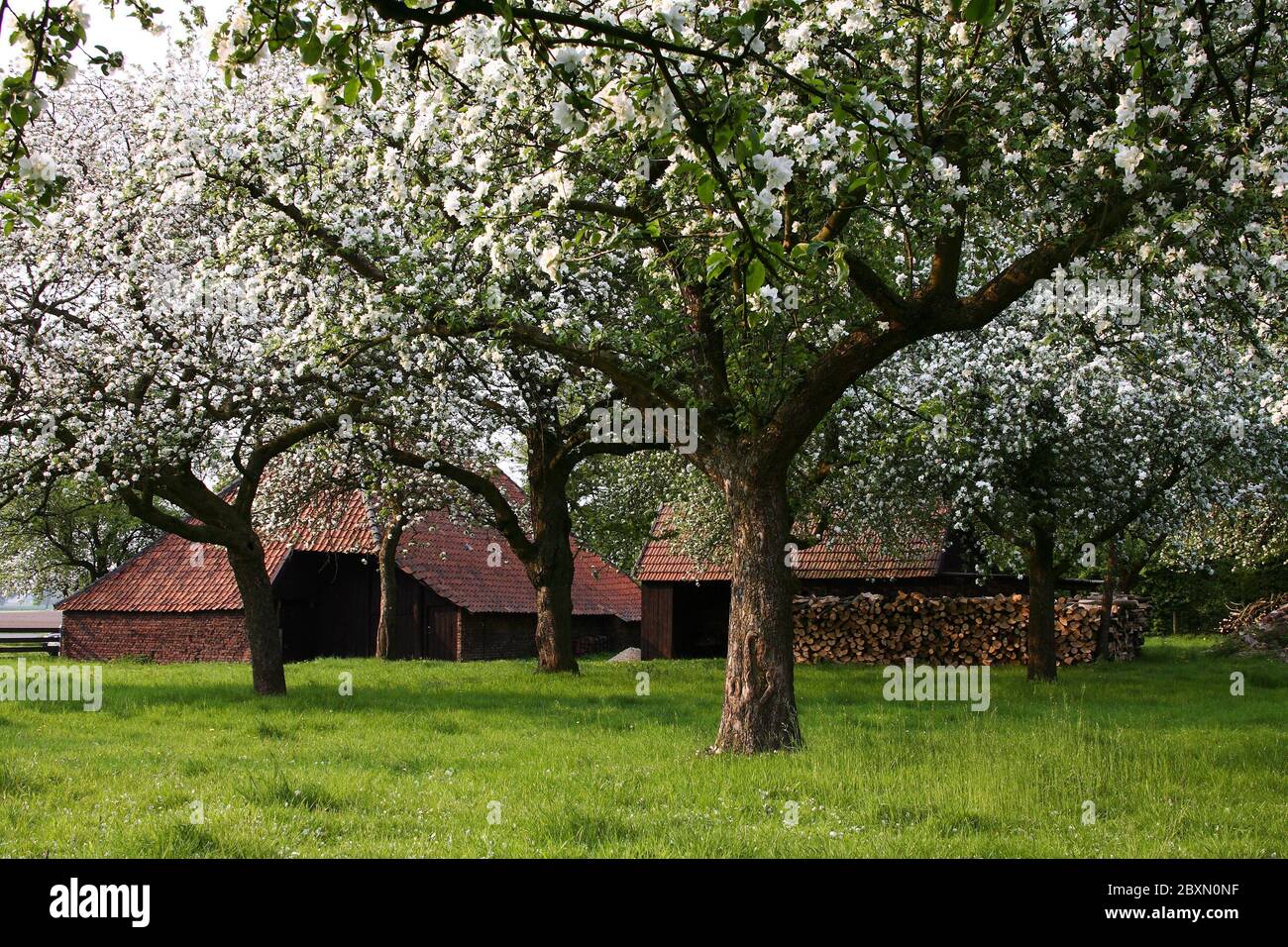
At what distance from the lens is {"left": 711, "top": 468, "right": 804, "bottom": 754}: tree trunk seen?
1062 centimetres

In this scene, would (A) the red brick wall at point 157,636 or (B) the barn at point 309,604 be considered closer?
(A) the red brick wall at point 157,636

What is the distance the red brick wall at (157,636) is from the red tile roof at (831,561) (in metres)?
12.5

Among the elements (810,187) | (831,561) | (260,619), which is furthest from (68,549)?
(810,187)

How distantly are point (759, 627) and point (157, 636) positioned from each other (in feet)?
86.8

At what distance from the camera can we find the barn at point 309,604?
31.2 metres

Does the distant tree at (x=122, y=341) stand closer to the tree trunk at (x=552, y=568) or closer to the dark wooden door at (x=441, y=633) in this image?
the tree trunk at (x=552, y=568)

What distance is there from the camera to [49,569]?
51.9m

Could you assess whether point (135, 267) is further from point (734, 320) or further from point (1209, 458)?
point (1209, 458)

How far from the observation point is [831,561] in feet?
101

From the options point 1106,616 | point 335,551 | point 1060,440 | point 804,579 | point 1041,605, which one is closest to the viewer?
point 1060,440

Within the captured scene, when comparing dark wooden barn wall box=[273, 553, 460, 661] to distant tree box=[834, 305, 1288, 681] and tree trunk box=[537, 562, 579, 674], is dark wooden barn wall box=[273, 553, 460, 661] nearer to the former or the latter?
tree trunk box=[537, 562, 579, 674]
